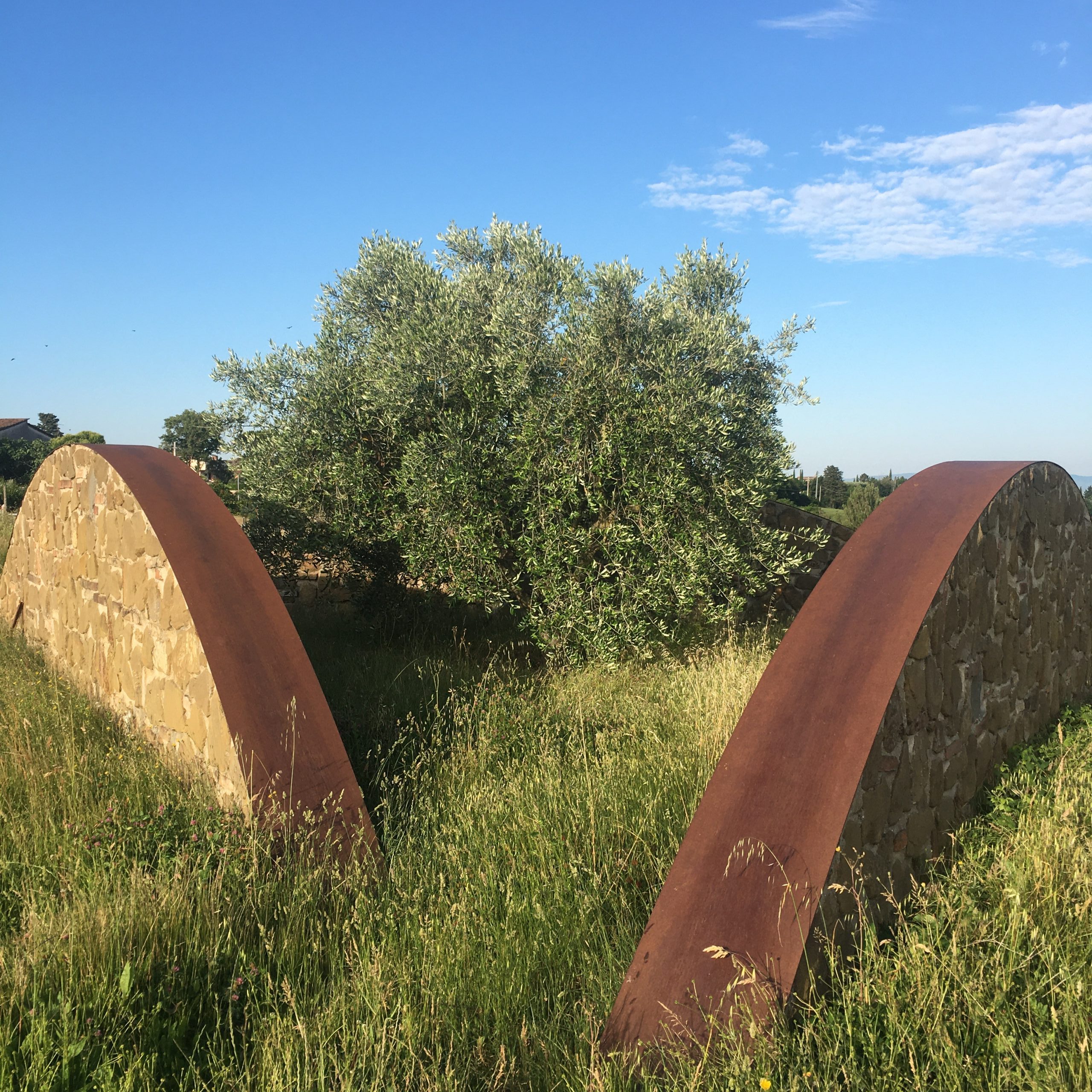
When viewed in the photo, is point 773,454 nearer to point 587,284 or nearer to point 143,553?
point 587,284

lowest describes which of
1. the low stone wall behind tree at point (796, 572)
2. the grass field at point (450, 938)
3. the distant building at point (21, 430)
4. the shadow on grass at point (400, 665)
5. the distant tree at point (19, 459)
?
the grass field at point (450, 938)

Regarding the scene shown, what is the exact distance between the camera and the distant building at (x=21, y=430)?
53938mm

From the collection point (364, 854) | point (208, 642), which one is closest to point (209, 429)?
point (208, 642)

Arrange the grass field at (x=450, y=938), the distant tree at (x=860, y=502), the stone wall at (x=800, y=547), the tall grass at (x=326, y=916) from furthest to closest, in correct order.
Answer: the distant tree at (x=860, y=502) → the stone wall at (x=800, y=547) → the tall grass at (x=326, y=916) → the grass field at (x=450, y=938)

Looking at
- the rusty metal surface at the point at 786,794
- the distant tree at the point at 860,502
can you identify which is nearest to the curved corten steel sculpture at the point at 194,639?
the rusty metal surface at the point at 786,794

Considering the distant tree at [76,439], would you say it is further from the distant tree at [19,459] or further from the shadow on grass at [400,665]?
the shadow on grass at [400,665]

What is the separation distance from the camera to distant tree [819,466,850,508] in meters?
41.6

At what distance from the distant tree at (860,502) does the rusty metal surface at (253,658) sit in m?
23.8

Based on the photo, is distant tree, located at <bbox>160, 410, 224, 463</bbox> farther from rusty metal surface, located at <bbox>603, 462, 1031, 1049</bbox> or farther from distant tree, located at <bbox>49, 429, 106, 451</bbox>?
rusty metal surface, located at <bbox>603, 462, 1031, 1049</bbox>

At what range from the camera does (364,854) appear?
4633 mm

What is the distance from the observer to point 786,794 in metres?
3.47

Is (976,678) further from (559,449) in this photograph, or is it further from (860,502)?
(860,502)

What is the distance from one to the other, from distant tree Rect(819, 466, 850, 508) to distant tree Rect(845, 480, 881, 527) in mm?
1190

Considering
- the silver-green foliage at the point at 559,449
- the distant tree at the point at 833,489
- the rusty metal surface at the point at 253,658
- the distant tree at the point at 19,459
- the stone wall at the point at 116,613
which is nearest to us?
the rusty metal surface at the point at 253,658
